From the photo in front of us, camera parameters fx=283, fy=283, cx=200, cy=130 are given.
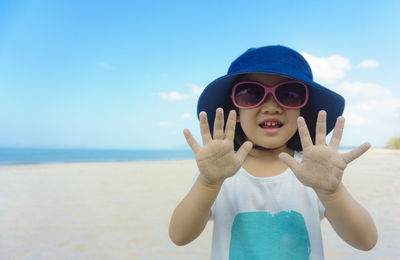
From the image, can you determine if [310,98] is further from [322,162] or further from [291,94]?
[322,162]

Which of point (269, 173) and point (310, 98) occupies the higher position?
point (310, 98)

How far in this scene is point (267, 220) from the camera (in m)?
1.30

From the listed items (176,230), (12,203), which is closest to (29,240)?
(12,203)

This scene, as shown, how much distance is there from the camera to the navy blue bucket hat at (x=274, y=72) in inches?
54.5

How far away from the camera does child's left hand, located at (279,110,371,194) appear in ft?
3.53

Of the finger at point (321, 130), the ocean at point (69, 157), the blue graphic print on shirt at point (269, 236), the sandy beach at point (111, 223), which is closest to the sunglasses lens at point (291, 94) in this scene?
the finger at point (321, 130)

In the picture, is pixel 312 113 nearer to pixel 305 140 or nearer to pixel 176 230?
pixel 305 140

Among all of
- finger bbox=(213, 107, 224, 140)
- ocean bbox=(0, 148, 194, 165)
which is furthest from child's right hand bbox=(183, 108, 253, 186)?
ocean bbox=(0, 148, 194, 165)

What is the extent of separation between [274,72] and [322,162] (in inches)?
18.9

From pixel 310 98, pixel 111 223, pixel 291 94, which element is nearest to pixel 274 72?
pixel 291 94

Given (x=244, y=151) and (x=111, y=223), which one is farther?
(x=111, y=223)

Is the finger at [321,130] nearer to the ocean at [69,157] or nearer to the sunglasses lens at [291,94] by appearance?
the sunglasses lens at [291,94]

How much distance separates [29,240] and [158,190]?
2656 millimetres

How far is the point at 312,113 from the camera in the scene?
5.40ft
